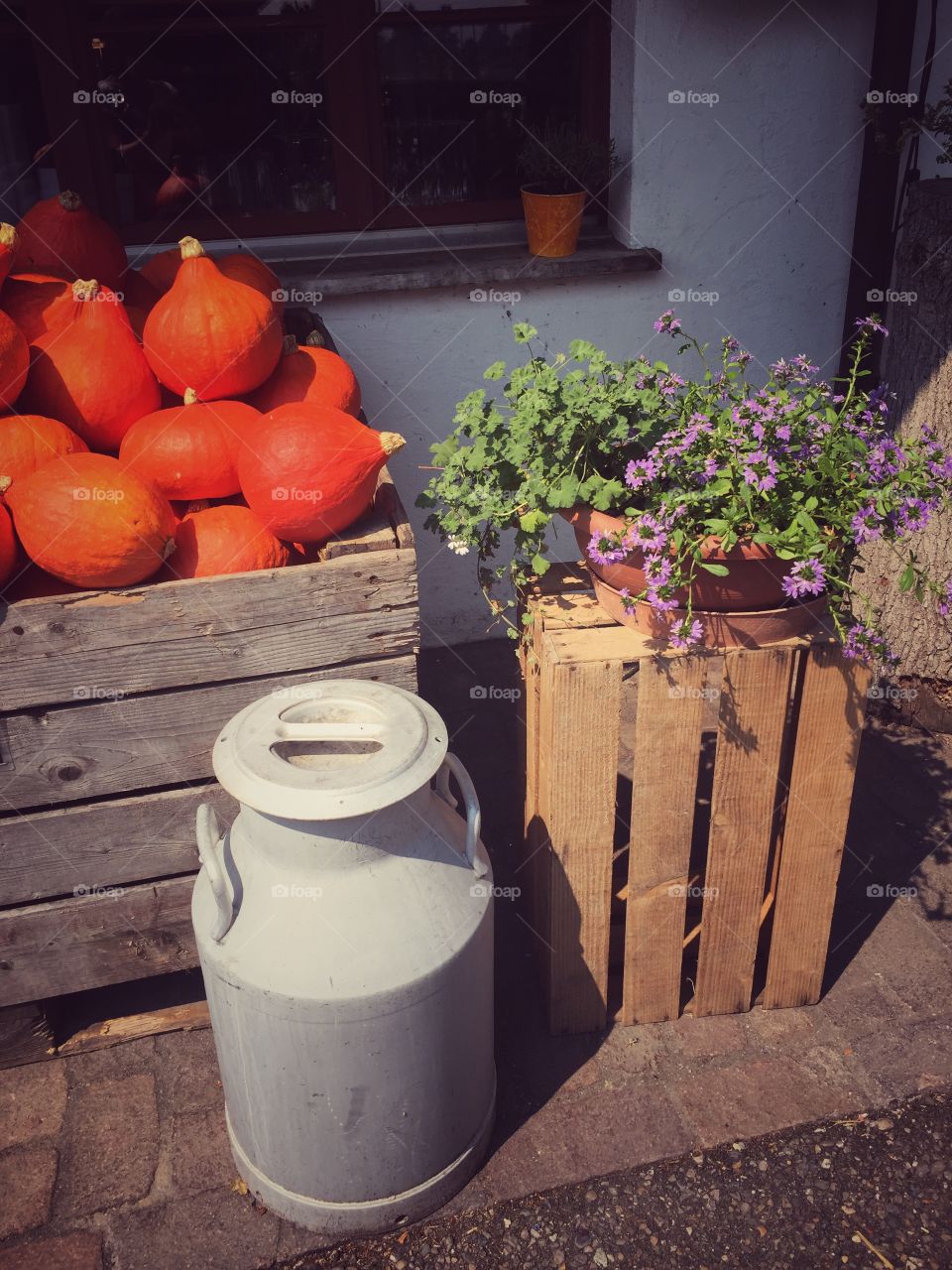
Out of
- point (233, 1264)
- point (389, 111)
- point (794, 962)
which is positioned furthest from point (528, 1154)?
point (389, 111)

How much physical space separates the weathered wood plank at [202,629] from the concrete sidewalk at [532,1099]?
108 centimetres

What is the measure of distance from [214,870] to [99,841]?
0.51 meters

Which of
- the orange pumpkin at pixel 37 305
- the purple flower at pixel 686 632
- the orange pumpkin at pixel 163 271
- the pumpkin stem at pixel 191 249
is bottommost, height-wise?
the purple flower at pixel 686 632

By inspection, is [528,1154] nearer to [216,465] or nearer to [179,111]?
[216,465]

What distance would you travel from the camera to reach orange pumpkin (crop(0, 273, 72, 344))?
2375 mm

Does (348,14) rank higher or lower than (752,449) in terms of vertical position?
higher

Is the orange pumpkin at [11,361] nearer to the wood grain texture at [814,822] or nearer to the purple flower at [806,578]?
the purple flower at [806,578]

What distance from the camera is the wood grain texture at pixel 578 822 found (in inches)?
83.9

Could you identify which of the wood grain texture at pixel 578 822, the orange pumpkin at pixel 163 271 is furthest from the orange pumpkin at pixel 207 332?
the wood grain texture at pixel 578 822

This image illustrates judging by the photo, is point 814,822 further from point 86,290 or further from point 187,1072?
point 86,290

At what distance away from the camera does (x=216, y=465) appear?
2240 millimetres

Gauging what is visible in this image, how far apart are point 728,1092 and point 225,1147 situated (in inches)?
47.7

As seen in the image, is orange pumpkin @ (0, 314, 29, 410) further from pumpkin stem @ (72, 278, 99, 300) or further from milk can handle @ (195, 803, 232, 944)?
milk can handle @ (195, 803, 232, 944)

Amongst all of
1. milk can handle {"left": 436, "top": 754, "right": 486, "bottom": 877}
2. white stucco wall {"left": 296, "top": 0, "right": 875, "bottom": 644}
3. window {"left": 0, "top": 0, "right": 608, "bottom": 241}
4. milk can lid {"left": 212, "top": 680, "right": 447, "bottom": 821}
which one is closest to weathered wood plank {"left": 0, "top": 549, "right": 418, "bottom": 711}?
milk can lid {"left": 212, "top": 680, "right": 447, "bottom": 821}
